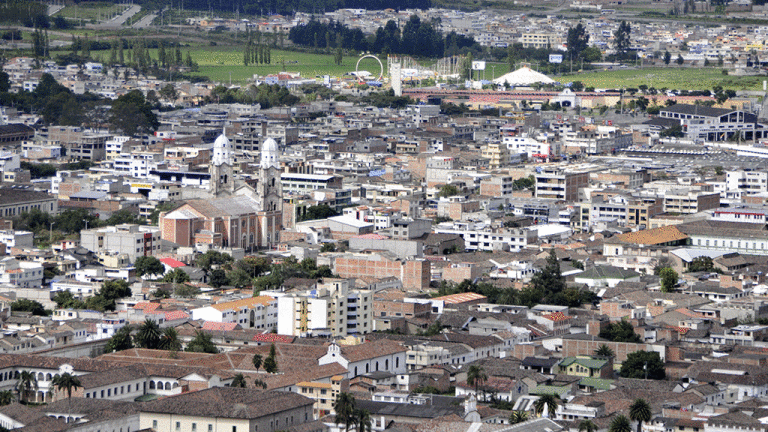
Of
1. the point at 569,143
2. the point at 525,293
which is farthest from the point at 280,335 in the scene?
the point at 569,143

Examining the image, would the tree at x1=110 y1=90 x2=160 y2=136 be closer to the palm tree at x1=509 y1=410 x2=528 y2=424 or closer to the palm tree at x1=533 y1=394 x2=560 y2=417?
the palm tree at x1=533 y1=394 x2=560 y2=417

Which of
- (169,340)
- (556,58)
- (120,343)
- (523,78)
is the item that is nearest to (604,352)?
(169,340)

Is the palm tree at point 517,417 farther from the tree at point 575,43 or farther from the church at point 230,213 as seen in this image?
the tree at point 575,43

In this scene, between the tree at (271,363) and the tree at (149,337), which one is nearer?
the tree at (271,363)

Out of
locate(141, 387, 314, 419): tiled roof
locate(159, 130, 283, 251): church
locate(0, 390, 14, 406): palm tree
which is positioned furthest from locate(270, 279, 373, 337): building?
locate(159, 130, 283, 251): church

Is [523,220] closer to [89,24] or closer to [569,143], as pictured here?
[569,143]

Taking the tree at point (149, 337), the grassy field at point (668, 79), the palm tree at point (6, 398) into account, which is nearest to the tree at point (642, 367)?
Answer: the tree at point (149, 337)
